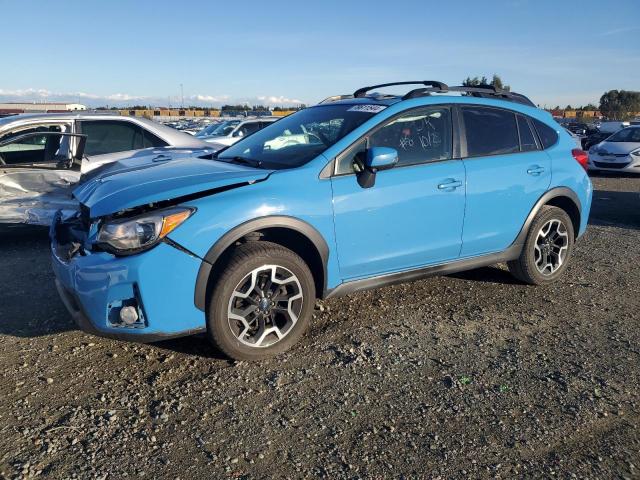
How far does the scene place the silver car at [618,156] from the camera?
13.8 meters

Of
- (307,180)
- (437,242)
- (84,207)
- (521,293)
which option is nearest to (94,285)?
(84,207)

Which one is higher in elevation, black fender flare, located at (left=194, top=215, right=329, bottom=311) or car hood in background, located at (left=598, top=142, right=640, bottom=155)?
car hood in background, located at (left=598, top=142, right=640, bottom=155)

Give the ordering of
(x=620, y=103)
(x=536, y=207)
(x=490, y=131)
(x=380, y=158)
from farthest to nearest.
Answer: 1. (x=620, y=103)
2. (x=536, y=207)
3. (x=490, y=131)
4. (x=380, y=158)

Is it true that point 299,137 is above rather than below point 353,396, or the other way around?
above

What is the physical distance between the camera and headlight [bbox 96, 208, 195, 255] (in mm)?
3197

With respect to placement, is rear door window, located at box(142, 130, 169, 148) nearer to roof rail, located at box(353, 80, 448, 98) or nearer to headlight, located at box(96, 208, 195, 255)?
roof rail, located at box(353, 80, 448, 98)

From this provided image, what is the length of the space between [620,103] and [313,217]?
7421 centimetres

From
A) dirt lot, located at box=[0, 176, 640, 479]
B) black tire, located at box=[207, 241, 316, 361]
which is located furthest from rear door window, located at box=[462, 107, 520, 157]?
black tire, located at box=[207, 241, 316, 361]

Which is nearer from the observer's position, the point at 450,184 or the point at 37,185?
the point at 450,184

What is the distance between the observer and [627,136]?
15234 mm

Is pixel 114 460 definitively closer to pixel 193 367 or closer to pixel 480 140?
pixel 193 367

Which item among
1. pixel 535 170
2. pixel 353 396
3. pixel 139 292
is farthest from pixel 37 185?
pixel 535 170

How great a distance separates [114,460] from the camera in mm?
2604

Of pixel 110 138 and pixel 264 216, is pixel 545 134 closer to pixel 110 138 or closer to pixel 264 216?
pixel 264 216
